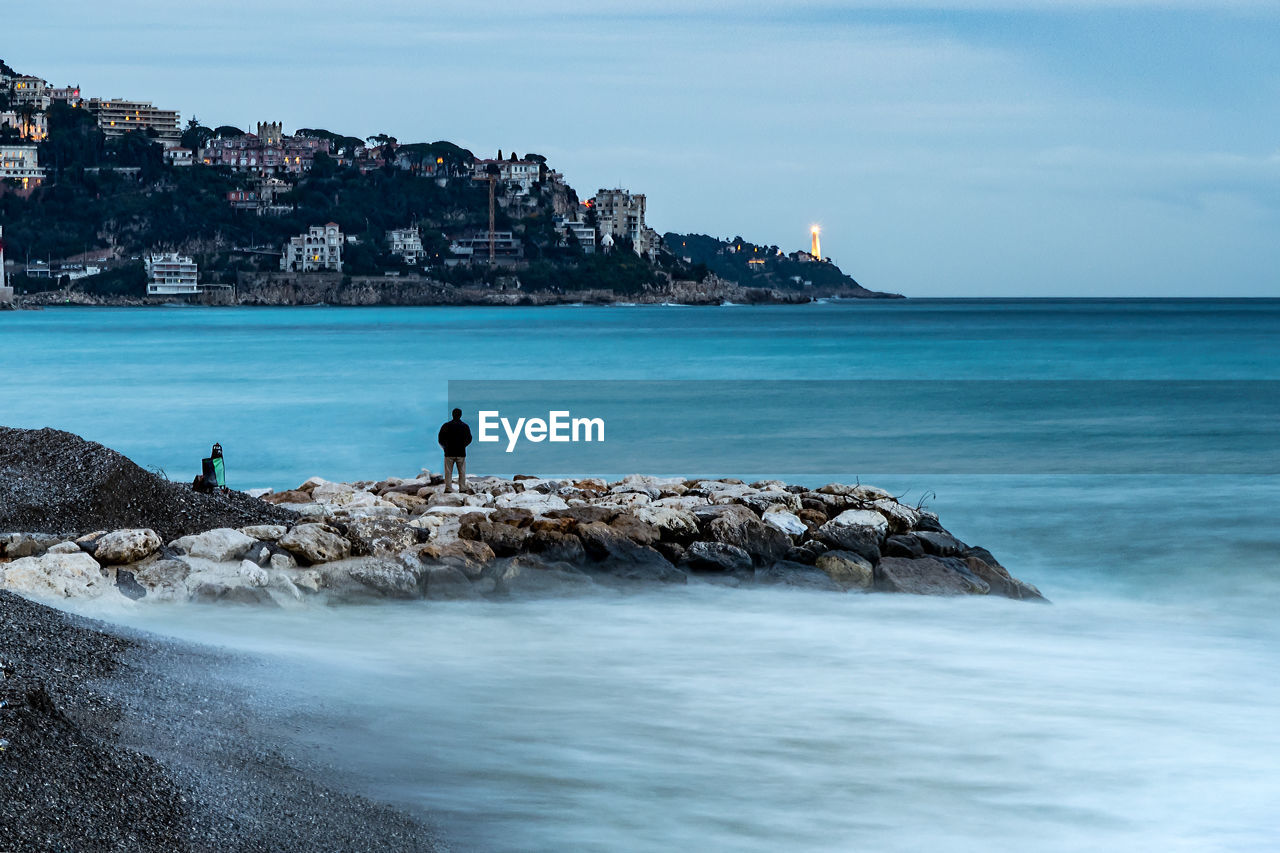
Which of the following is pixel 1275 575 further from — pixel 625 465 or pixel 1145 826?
pixel 625 465

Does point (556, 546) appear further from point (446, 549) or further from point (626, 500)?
point (626, 500)

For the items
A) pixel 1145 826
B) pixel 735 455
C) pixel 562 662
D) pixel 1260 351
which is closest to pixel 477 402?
pixel 735 455

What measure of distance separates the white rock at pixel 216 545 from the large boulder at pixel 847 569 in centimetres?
504

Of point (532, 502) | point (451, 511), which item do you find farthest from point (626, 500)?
point (451, 511)

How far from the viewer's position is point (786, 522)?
12859 mm

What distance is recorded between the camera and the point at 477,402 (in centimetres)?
3641

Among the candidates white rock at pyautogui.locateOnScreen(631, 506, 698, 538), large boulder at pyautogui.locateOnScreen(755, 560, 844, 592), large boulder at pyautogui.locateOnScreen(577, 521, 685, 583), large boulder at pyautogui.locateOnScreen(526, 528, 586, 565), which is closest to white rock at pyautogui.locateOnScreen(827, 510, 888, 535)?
large boulder at pyautogui.locateOnScreen(755, 560, 844, 592)

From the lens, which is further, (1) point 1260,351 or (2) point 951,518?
(1) point 1260,351

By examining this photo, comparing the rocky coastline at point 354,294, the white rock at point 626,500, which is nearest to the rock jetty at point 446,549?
the white rock at point 626,500

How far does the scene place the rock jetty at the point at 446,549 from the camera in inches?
420

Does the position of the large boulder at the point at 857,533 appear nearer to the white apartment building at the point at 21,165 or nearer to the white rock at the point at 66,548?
the white rock at the point at 66,548

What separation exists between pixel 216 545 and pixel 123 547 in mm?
749

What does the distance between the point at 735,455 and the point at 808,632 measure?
1487cm

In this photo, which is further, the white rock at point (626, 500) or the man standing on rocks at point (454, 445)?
the man standing on rocks at point (454, 445)
